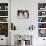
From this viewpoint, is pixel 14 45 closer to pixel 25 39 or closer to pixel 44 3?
pixel 25 39

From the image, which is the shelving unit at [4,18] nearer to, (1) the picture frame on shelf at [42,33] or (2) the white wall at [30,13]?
(2) the white wall at [30,13]

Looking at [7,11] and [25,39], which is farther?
[7,11]

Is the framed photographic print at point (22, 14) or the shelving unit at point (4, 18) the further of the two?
Result: the shelving unit at point (4, 18)

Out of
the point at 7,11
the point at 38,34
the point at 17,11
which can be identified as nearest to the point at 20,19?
the point at 17,11

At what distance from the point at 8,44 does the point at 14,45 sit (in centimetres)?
34

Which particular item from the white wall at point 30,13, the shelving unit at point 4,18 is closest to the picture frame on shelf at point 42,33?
the white wall at point 30,13

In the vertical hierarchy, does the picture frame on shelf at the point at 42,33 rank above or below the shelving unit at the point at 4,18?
below

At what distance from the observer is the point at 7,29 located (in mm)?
6094

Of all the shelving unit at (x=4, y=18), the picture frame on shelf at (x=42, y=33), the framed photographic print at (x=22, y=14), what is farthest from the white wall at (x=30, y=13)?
the shelving unit at (x=4, y=18)

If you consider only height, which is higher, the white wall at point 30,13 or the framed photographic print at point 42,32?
the white wall at point 30,13

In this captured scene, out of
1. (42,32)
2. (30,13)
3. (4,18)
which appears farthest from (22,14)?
(42,32)

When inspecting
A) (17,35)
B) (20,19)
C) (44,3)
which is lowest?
(17,35)

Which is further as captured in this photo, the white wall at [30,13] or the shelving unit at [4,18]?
the shelving unit at [4,18]

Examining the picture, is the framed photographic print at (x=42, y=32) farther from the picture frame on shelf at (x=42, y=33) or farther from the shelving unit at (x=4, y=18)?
the shelving unit at (x=4, y=18)
